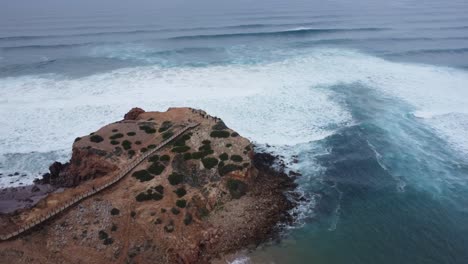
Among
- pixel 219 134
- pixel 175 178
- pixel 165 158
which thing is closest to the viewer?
pixel 175 178

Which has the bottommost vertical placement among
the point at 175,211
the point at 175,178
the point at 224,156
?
the point at 175,211

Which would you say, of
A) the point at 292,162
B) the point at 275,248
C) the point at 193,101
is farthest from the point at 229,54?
the point at 275,248

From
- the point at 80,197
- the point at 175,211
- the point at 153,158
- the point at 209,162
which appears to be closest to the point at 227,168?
the point at 209,162

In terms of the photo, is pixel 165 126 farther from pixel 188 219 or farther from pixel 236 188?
pixel 188 219

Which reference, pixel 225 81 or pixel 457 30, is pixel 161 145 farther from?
pixel 457 30

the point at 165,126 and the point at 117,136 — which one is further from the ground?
the point at 165,126

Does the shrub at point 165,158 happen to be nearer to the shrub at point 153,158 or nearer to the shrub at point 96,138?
Result: the shrub at point 153,158

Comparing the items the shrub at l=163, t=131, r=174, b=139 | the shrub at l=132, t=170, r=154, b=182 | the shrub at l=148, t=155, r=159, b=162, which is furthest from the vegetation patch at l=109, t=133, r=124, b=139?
the shrub at l=132, t=170, r=154, b=182
